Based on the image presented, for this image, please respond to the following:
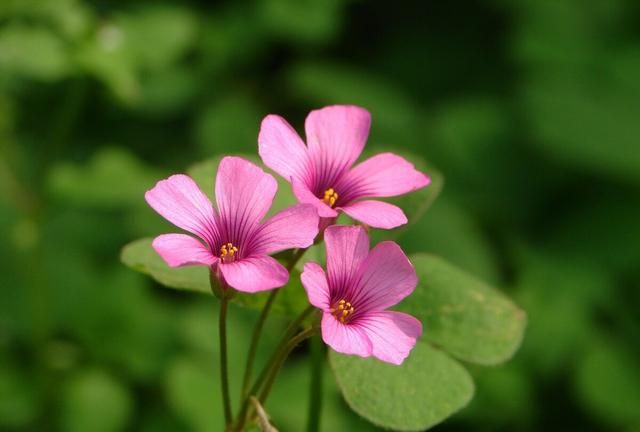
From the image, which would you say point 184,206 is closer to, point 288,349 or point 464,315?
point 288,349

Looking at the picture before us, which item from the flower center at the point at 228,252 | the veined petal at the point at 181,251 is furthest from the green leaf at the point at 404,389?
the veined petal at the point at 181,251

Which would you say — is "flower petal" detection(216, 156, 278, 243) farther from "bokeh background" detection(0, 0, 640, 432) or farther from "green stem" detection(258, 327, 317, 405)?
"bokeh background" detection(0, 0, 640, 432)

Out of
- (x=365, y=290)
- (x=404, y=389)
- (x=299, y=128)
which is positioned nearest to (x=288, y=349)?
(x=365, y=290)

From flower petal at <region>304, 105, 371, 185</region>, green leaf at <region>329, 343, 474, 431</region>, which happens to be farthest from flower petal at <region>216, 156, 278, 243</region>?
green leaf at <region>329, 343, 474, 431</region>

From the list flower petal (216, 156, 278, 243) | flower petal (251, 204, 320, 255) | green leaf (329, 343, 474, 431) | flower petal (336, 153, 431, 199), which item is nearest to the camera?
flower petal (251, 204, 320, 255)

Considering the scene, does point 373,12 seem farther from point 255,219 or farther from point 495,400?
point 255,219

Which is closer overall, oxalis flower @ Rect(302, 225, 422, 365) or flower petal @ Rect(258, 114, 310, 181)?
oxalis flower @ Rect(302, 225, 422, 365)

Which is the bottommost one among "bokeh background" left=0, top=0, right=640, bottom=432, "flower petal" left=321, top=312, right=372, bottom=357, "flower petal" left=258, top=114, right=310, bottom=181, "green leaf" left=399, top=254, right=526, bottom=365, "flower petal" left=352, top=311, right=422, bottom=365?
"bokeh background" left=0, top=0, right=640, bottom=432
